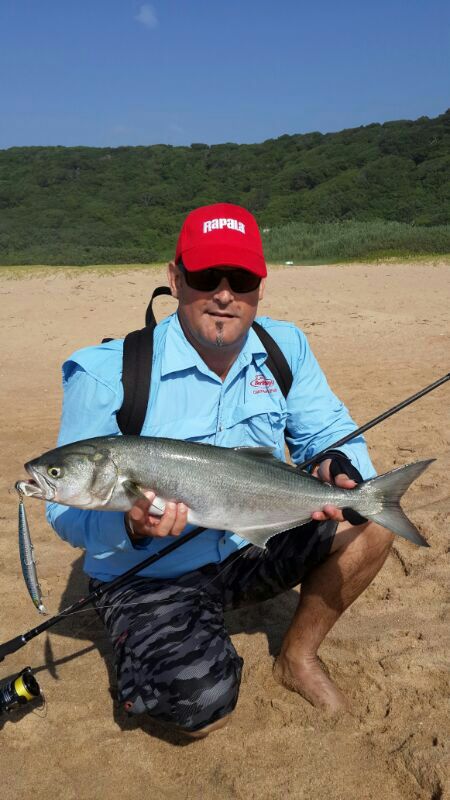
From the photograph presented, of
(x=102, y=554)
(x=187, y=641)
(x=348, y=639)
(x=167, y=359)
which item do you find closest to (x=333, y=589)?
(x=348, y=639)

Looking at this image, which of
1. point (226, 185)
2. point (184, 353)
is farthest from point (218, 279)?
point (226, 185)

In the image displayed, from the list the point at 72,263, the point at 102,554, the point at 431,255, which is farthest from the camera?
the point at 72,263

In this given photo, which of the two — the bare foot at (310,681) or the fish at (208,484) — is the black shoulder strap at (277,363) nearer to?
the fish at (208,484)

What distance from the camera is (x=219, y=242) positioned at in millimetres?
3062

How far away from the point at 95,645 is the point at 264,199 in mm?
44404

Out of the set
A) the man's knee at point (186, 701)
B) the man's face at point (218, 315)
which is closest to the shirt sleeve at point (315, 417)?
the man's face at point (218, 315)

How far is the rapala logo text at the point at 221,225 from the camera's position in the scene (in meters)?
3.09

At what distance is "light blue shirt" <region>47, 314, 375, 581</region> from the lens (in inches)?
116

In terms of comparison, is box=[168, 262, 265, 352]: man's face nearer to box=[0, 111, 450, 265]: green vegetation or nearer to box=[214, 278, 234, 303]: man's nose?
box=[214, 278, 234, 303]: man's nose

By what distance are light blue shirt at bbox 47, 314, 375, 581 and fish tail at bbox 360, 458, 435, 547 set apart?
1.86ft

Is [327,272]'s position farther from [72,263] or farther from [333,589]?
[333,589]

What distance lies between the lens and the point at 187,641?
111 inches

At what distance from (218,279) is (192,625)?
4.88 feet

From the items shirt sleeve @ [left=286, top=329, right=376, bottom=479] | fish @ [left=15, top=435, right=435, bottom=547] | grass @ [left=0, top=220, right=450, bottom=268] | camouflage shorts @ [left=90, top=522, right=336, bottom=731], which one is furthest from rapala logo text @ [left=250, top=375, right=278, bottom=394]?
grass @ [left=0, top=220, right=450, bottom=268]
